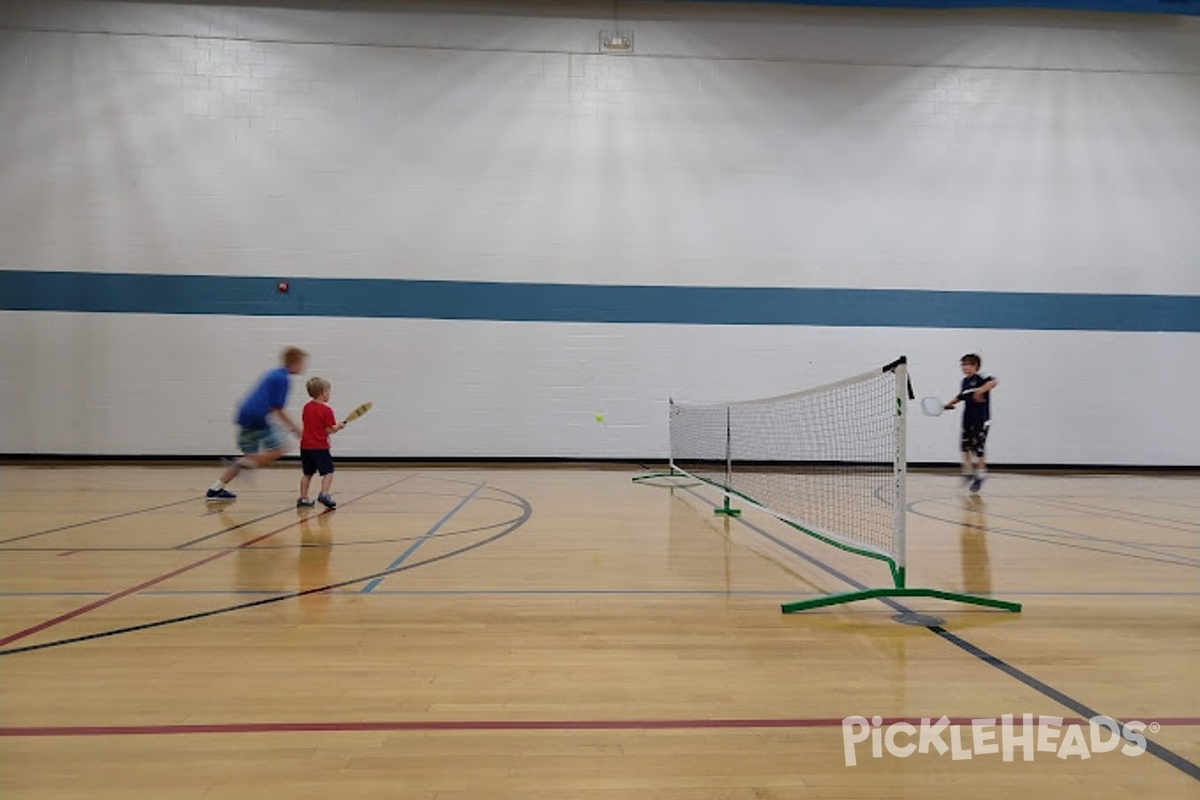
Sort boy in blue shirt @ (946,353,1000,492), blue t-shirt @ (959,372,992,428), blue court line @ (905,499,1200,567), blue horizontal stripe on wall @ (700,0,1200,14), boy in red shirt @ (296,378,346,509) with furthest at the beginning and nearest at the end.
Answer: blue horizontal stripe on wall @ (700,0,1200,14) → blue t-shirt @ (959,372,992,428) → boy in blue shirt @ (946,353,1000,492) → boy in red shirt @ (296,378,346,509) → blue court line @ (905,499,1200,567)

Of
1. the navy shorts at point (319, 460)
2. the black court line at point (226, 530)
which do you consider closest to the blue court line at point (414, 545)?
the navy shorts at point (319, 460)

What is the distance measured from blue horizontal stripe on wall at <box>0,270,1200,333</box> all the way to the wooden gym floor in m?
7.10

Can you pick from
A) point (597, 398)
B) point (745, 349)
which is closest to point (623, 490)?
point (597, 398)

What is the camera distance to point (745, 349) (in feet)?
42.0

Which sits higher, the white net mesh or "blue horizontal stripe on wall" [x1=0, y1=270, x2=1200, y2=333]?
"blue horizontal stripe on wall" [x1=0, y1=270, x2=1200, y2=333]

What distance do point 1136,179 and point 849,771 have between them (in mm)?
15635

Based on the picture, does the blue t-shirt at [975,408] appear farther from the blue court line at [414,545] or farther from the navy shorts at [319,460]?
the navy shorts at [319,460]

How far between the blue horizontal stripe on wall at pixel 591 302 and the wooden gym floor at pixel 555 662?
7.10 m

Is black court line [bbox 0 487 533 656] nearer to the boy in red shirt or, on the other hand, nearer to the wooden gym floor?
the wooden gym floor

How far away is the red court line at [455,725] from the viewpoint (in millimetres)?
2174

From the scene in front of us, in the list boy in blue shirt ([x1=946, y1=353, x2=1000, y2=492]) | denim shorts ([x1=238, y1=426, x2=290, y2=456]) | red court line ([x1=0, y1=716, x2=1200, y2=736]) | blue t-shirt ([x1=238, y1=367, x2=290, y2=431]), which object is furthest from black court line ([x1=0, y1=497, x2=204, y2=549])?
boy in blue shirt ([x1=946, y1=353, x2=1000, y2=492])

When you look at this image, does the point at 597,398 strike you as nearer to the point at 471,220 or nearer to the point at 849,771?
the point at 471,220

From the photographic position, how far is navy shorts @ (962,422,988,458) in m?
9.14

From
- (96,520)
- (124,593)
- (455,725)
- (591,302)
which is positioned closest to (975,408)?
(591,302)
